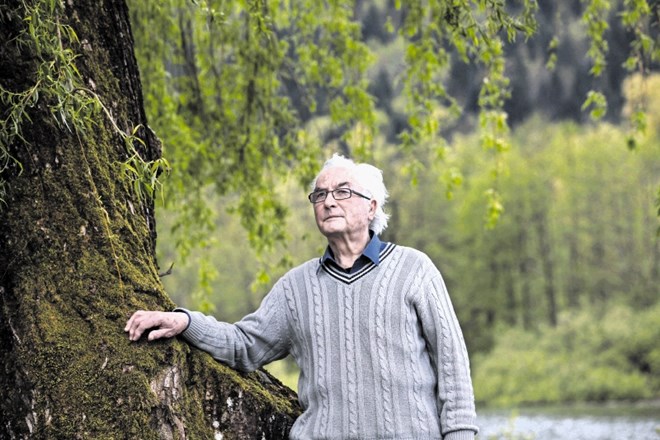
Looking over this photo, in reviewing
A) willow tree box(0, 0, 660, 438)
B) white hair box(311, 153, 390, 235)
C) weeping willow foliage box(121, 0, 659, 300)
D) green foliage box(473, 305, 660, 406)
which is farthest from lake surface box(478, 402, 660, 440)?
willow tree box(0, 0, 660, 438)

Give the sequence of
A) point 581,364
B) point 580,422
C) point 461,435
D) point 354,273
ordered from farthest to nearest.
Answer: point 581,364 < point 580,422 < point 354,273 < point 461,435

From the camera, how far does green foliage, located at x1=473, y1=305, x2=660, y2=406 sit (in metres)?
32.1

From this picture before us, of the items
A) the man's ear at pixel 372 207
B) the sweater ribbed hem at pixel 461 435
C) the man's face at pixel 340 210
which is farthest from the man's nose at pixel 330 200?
the sweater ribbed hem at pixel 461 435

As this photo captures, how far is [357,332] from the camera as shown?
3.25m

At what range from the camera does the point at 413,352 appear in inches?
127

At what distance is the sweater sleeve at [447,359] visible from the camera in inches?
123

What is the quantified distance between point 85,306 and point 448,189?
385cm

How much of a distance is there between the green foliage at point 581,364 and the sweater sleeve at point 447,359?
2988 cm

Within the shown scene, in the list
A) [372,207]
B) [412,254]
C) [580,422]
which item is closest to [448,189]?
[372,207]

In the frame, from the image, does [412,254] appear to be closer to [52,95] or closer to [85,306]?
[85,306]

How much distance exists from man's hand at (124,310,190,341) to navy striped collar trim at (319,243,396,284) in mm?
551

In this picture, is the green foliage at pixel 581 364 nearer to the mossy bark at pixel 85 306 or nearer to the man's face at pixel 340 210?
the man's face at pixel 340 210

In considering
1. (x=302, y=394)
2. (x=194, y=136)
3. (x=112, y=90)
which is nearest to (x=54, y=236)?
(x=112, y=90)

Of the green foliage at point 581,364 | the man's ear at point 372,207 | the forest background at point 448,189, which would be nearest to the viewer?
the man's ear at point 372,207
